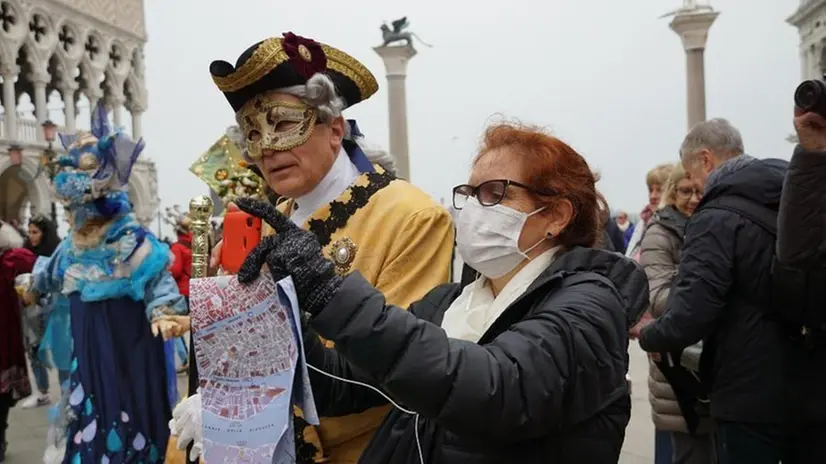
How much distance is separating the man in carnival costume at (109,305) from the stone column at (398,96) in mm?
12827

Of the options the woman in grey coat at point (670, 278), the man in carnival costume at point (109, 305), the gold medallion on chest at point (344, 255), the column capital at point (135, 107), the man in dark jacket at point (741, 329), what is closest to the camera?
the gold medallion on chest at point (344, 255)

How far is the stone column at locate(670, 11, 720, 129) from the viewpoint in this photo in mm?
14586

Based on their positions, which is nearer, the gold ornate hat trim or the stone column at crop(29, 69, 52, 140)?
the gold ornate hat trim

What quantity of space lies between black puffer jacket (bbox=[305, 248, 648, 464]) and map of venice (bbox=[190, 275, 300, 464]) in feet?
0.80

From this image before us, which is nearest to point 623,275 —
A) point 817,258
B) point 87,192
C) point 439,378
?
point 439,378

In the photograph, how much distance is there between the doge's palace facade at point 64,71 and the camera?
24.2 metres

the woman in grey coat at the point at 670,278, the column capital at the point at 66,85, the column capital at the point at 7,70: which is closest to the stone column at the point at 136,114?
the column capital at the point at 66,85

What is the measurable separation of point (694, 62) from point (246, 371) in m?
14.6

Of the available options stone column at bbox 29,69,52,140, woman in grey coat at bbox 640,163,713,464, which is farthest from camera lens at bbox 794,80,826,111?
stone column at bbox 29,69,52,140

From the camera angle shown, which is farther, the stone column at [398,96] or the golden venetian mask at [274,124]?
the stone column at [398,96]

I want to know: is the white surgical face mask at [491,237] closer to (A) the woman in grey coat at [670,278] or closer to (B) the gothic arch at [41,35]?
(A) the woman in grey coat at [670,278]

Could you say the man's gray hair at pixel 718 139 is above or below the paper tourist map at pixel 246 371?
above

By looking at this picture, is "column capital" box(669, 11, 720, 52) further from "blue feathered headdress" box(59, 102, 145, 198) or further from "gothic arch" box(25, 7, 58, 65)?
"gothic arch" box(25, 7, 58, 65)

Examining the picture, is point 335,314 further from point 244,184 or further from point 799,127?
point 244,184
